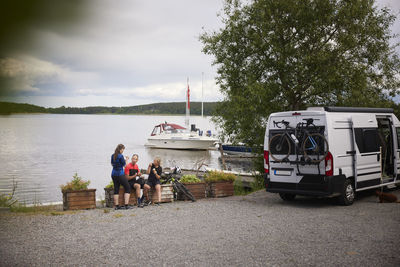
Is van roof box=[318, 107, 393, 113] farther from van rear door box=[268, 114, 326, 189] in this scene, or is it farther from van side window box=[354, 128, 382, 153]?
van side window box=[354, 128, 382, 153]

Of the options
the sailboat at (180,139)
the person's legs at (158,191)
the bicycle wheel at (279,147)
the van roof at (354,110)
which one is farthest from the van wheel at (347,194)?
the sailboat at (180,139)

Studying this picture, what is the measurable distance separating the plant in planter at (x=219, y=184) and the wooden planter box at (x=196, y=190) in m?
0.24

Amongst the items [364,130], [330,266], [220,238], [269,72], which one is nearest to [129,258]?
[220,238]

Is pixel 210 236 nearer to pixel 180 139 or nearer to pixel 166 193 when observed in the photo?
pixel 166 193

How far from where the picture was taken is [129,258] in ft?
17.9

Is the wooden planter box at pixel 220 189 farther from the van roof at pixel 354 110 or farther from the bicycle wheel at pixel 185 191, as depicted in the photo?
the van roof at pixel 354 110

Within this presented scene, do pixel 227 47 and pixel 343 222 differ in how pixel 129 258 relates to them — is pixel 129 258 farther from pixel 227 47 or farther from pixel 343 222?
pixel 227 47

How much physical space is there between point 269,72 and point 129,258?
11565 mm

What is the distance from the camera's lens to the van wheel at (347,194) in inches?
384

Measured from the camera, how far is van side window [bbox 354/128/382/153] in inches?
406

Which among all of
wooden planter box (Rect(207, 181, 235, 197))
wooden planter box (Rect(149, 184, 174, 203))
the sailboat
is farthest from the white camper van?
the sailboat

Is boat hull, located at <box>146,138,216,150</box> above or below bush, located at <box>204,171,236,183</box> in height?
below

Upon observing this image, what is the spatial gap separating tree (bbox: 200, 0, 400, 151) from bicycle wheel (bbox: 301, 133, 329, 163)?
4.81 metres

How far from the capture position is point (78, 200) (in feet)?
31.6
